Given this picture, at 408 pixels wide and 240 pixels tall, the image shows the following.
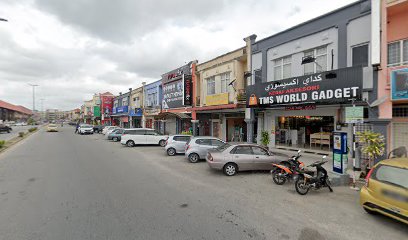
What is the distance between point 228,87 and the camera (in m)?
17.8

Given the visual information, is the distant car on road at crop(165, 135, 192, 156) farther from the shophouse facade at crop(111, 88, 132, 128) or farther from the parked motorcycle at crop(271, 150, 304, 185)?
the shophouse facade at crop(111, 88, 132, 128)

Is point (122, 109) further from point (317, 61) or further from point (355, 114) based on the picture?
point (355, 114)

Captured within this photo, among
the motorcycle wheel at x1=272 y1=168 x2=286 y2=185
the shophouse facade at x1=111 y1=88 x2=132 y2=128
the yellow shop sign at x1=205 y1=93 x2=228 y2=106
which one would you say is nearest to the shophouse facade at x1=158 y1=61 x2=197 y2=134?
the yellow shop sign at x1=205 y1=93 x2=228 y2=106

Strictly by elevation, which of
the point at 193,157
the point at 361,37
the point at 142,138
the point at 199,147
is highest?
the point at 361,37

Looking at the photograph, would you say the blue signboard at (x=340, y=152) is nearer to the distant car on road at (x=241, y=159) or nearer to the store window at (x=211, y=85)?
the distant car on road at (x=241, y=159)

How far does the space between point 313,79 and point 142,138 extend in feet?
49.3

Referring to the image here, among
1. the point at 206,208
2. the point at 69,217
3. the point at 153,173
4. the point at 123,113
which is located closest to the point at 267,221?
the point at 206,208

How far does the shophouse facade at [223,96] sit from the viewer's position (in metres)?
16.8

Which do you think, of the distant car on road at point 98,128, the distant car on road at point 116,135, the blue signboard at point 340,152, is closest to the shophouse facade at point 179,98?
the distant car on road at point 116,135

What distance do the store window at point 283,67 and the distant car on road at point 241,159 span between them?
6.77 meters

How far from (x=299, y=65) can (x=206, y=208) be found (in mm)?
11087

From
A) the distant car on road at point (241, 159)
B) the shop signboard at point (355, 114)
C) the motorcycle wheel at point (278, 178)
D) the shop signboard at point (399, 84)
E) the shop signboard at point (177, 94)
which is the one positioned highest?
the shop signboard at point (177, 94)

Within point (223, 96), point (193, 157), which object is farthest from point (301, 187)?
point (223, 96)

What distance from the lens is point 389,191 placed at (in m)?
4.77
